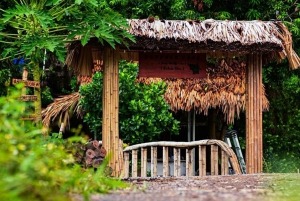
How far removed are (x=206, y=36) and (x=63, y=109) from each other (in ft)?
17.8

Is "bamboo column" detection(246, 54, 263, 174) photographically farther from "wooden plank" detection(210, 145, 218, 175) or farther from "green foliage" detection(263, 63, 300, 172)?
"green foliage" detection(263, 63, 300, 172)

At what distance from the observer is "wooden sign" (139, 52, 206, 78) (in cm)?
616

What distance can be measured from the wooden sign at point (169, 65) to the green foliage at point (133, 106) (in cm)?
254

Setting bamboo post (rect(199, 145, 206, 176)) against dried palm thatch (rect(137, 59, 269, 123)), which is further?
dried palm thatch (rect(137, 59, 269, 123))

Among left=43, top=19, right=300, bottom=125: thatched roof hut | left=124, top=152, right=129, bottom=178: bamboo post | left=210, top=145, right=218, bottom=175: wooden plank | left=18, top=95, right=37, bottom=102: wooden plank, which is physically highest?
left=43, top=19, right=300, bottom=125: thatched roof hut

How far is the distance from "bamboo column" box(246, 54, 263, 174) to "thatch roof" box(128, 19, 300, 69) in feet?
0.69

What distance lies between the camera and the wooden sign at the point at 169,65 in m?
6.16

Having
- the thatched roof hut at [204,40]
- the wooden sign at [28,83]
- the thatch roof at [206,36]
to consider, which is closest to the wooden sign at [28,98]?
the wooden sign at [28,83]

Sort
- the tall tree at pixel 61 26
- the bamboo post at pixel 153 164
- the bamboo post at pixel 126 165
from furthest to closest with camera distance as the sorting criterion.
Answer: the bamboo post at pixel 126 165 → the bamboo post at pixel 153 164 → the tall tree at pixel 61 26

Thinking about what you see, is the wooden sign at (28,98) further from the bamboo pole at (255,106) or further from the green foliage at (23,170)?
the green foliage at (23,170)

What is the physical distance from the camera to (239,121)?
1202 centimetres

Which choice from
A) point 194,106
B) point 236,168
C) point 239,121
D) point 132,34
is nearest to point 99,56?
point 132,34

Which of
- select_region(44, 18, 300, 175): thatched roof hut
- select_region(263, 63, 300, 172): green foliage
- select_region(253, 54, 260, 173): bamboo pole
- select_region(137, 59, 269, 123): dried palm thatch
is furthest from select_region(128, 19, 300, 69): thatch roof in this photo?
select_region(263, 63, 300, 172): green foliage

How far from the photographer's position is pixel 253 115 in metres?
6.10
